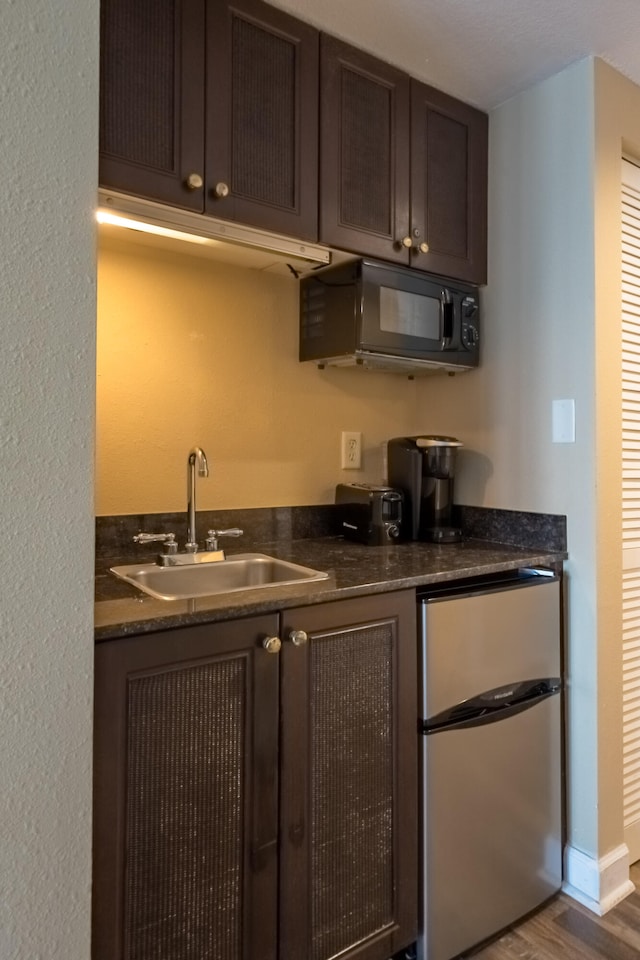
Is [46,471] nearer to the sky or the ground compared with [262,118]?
nearer to the ground

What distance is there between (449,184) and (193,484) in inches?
47.9

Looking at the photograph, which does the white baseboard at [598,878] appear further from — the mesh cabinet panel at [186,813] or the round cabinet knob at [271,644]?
the round cabinet knob at [271,644]

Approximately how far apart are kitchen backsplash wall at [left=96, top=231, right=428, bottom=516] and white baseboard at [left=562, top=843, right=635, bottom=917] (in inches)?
50.8

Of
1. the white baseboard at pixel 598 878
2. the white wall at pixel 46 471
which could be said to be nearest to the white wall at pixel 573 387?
the white baseboard at pixel 598 878

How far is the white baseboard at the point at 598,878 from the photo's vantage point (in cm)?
166

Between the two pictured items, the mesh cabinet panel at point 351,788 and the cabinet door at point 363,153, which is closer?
the mesh cabinet panel at point 351,788

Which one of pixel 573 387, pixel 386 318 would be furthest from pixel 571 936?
pixel 386 318

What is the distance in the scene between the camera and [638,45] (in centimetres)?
165

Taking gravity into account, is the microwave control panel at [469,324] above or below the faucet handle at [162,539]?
above

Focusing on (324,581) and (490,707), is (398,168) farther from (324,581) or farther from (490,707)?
(490,707)

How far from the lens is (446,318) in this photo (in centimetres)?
190

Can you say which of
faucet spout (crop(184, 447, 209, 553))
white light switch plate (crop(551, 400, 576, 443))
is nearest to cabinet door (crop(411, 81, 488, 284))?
white light switch plate (crop(551, 400, 576, 443))

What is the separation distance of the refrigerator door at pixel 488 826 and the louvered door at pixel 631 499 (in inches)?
11.5

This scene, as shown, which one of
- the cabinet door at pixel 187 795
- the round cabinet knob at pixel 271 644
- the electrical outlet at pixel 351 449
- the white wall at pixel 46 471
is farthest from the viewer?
the electrical outlet at pixel 351 449
